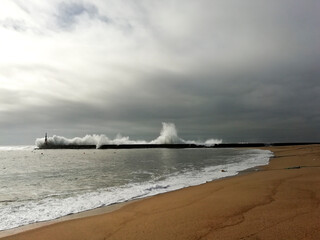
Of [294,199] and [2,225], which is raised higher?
[294,199]

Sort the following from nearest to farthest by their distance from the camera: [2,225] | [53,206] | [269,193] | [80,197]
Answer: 1. [2,225]
2. [269,193]
3. [53,206]
4. [80,197]

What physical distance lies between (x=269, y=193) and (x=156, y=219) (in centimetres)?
516

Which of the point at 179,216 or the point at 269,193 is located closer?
the point at 179,216

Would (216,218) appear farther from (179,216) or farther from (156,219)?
(156,219)

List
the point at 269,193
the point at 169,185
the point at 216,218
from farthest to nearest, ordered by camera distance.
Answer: the point at 169,185 < the point at 269,193 < the point at 216,218

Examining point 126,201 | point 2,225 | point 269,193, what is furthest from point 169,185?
point 2,225

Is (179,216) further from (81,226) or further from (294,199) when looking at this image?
(294,199)

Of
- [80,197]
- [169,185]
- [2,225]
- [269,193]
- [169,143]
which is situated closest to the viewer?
[2,225]

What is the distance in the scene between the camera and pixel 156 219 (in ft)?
26.4

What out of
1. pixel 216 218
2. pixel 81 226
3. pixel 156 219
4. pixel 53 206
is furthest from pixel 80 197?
pixel 216 218

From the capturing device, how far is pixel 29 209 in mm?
11273

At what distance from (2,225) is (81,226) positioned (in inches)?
119

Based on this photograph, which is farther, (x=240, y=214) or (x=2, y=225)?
(x=2, y=225)

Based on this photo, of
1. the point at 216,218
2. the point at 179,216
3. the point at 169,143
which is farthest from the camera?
the point at 169,143
